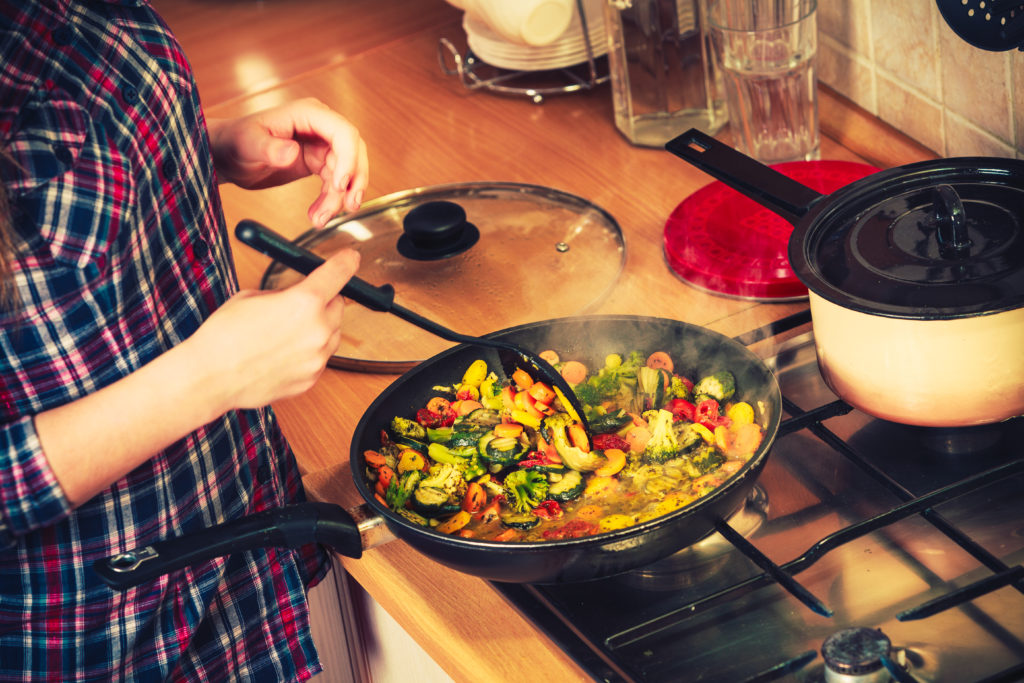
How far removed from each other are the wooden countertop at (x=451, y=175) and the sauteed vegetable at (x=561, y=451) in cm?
9

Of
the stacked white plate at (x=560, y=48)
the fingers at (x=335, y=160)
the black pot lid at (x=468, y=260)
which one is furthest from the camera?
the stacked white plate at (x=560, y=48)

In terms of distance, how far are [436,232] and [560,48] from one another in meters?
0.51

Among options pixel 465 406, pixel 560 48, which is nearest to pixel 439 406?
pixel 465 406

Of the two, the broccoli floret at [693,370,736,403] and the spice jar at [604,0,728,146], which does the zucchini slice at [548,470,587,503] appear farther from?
the spice jar at [604,0,728,146]

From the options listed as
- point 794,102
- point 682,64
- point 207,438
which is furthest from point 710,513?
point 682,64

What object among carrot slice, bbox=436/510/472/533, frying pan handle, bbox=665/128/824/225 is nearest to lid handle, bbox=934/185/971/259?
frying pan handle, bbox=665/128/824/225

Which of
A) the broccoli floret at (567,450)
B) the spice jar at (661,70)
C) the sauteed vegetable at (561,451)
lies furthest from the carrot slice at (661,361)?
the spice jar at (661,70)

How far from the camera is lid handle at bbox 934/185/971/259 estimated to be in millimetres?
919

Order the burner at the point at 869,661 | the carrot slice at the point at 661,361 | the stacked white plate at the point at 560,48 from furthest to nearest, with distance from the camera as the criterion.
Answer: the stacked white plate at the point at 560,48, the carrot slice at the point at 661,361, the burner at the point at 869,661

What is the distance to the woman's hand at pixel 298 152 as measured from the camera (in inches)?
47.6

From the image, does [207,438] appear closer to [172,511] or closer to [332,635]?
[172,511]

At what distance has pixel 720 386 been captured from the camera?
40.6 inches

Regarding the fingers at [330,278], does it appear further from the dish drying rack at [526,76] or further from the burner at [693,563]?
the dish drying rack at [526,76]

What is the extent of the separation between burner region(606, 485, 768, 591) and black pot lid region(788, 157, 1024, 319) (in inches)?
7.9
